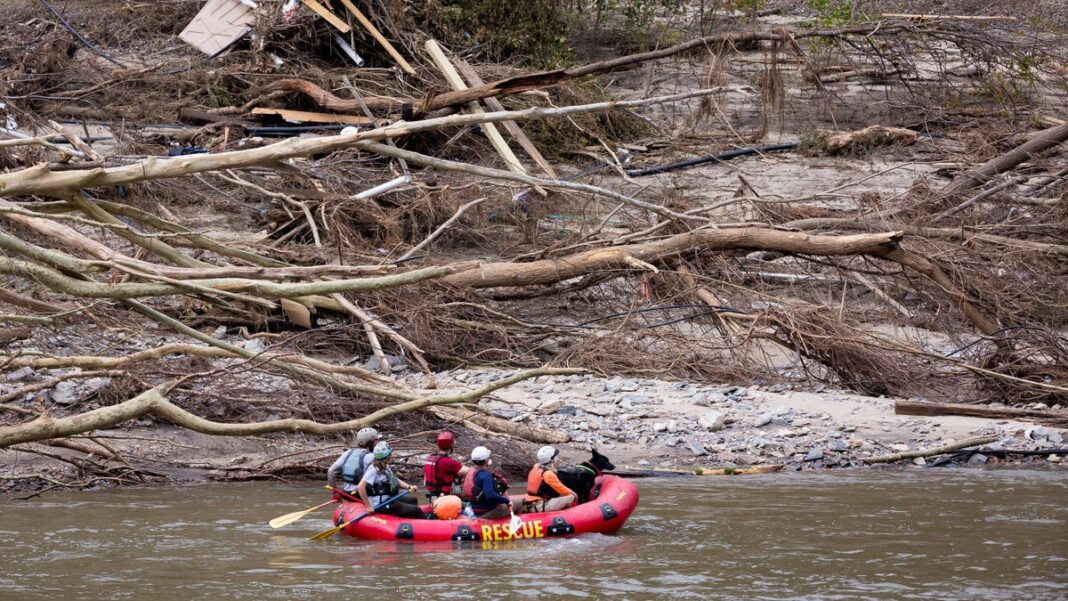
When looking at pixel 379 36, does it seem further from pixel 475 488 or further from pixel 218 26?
pixel 475 488

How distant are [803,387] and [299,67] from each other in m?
8.44

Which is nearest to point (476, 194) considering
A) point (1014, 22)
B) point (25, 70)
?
point (25, 70)

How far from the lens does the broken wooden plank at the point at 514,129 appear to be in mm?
15180

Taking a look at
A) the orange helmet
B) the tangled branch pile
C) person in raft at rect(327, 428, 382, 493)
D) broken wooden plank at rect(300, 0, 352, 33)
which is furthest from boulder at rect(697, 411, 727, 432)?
broken wooden plank at rect(300, 0, 352, 33)

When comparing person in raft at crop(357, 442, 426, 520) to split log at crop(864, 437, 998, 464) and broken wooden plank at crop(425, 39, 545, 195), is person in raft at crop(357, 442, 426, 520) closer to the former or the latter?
split log at crop(864, 437, 998, 464)

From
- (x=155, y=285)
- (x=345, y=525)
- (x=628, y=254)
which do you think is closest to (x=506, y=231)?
(x=628, y=254)

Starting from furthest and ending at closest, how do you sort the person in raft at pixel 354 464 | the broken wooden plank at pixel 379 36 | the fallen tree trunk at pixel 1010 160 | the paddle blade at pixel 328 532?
the broken wooden plank at pixel 379 36 → the fallen tree trunk at pixel 1010 160 → the person in raft at pixel 354 464 → the paddle blade at pixel 328 532

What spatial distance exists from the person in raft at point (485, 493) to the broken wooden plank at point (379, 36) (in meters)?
8.95

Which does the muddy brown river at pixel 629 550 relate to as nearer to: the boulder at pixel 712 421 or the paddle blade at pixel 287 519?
the paddle blade at pixel 287 519

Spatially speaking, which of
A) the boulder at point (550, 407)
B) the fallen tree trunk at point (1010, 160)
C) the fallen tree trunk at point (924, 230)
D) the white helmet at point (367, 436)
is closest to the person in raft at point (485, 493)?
the white helmet at point (367, 436)

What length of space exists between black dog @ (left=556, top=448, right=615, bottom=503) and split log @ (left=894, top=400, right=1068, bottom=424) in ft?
11.3

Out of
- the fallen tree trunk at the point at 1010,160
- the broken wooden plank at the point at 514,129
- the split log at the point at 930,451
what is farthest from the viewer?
the broken wooden plank at the point at 514,129

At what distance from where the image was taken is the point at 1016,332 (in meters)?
11.5

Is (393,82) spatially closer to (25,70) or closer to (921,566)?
(25,70)
